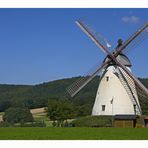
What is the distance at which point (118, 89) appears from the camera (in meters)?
43.2

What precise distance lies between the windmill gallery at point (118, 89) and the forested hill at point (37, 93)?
101 feet

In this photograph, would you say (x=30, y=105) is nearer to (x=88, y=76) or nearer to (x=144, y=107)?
(x=144, y=107)

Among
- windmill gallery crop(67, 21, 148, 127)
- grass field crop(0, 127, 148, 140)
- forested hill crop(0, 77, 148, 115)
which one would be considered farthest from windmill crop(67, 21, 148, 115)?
forested hill crop(0, 77, 148, 115)

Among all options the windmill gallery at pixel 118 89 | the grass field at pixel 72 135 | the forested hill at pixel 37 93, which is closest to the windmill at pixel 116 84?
the windmill gallery at pixel 118 89

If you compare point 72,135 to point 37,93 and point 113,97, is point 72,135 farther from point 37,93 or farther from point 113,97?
point 37,93

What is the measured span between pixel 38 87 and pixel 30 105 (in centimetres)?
2455

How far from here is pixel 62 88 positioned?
9675cm

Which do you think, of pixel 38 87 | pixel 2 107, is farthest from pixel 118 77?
pixel 38 87

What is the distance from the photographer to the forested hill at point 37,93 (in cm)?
8006

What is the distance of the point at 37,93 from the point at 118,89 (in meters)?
57.1

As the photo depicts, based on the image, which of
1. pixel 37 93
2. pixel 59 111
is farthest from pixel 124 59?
pixel 37 93

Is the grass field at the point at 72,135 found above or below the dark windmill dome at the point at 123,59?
below

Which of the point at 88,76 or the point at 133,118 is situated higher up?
the point at 88,76

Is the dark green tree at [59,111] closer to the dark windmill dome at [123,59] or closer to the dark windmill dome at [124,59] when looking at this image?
the dark windmill dome at [123,59]
